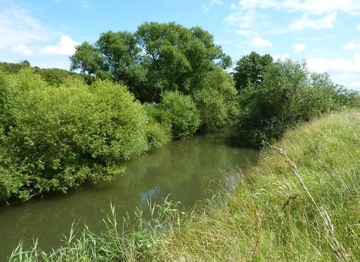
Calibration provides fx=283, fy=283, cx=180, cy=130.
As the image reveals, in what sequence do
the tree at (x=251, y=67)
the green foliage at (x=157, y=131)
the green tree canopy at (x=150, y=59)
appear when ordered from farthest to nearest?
the tree at (x=251, y=67), the green tree canopy at (x=150, y=59), the green foliage at (x=157, y=131)

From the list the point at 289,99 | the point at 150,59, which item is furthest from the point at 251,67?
the point at 289,99

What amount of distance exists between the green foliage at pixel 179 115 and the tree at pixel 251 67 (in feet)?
58.2

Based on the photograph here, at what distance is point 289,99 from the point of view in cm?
1977

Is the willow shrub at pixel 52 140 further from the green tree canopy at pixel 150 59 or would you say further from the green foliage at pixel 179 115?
the green tree canopy at pixel 150 59

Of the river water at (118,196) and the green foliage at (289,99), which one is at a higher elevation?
the green foliage at (289,99)

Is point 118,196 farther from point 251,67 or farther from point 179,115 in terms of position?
point 251,67

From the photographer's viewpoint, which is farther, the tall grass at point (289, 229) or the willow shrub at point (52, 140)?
the willow shrub at point (52, 140)

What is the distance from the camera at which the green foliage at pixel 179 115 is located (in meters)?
24.0

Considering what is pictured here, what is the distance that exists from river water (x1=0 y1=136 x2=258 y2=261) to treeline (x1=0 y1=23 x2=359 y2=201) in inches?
22.6

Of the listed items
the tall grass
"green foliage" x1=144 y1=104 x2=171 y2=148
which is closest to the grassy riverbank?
the tall grass

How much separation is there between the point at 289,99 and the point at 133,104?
11.4 metres

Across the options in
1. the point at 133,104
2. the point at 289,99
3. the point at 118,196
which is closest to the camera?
the point at 118,196

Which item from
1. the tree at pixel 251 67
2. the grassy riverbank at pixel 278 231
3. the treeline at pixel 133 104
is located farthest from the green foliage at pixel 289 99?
the tree at pixel 251 67

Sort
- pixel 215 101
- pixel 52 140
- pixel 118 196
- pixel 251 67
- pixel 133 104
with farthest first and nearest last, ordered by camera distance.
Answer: pixel 251 67, pixel 215 101, pixel 133 104, pixel 118 196, pixel 52 140
